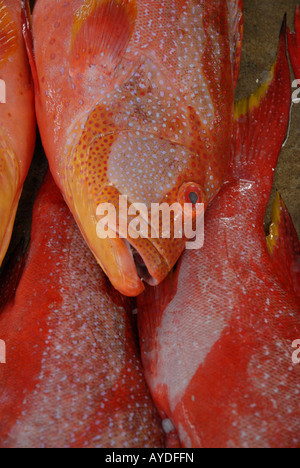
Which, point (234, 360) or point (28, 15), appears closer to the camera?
point (234, 360)

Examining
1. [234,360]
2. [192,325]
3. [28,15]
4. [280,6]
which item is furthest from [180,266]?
[280,6]

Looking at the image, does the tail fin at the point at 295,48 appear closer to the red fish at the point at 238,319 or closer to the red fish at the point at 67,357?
the red fish at the point at 238,319

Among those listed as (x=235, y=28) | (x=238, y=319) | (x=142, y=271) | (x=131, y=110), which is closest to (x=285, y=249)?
(x=238, y=319)

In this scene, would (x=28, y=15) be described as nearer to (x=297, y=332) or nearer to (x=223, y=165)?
(x=223, y=165)

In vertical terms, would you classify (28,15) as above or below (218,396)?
above

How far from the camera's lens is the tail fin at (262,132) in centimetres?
235

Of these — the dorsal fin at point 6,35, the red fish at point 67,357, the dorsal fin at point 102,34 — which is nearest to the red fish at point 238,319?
the red fish at point 67,357

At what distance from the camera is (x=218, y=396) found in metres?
1.89

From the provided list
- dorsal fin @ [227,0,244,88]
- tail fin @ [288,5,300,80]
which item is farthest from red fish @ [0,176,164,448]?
tail fin @ [288,5,300,80]

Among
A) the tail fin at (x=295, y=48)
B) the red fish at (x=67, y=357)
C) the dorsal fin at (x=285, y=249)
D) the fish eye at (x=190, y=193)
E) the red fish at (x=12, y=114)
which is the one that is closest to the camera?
the red fish at (x=67, y=357)

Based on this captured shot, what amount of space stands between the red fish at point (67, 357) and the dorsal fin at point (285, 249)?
80 centimetres
